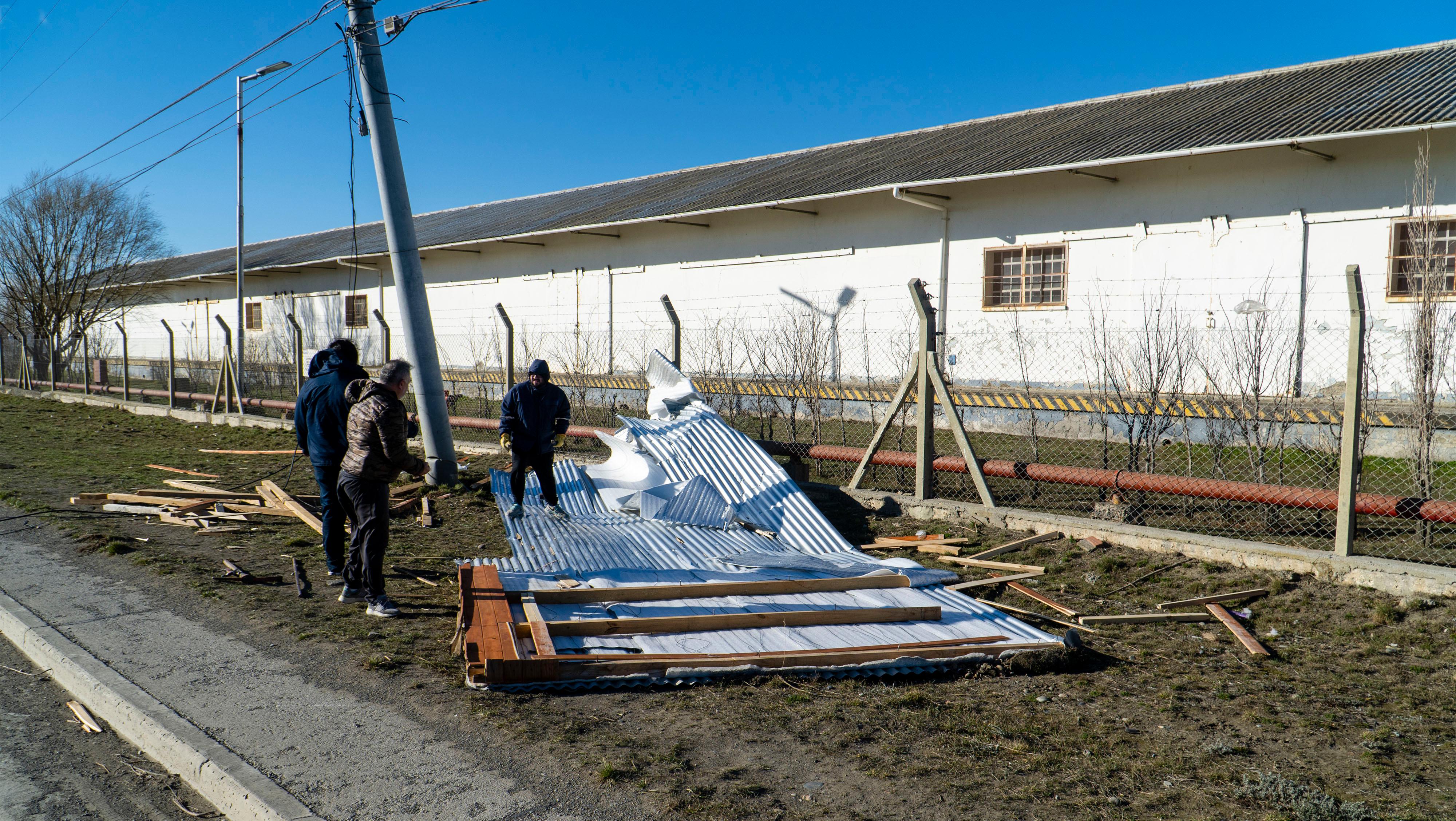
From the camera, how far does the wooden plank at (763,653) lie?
14.2 ft

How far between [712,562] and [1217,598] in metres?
3.28

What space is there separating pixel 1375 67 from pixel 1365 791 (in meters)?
16.4

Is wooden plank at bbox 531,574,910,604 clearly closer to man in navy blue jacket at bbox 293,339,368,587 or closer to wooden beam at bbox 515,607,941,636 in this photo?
wooden beam at bbox 515,607,941,636

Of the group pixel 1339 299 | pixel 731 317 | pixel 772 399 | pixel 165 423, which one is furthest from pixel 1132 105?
pixel 165 423

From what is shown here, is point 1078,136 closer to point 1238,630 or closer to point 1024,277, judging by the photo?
point 1024,277

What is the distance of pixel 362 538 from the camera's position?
5.48 meters

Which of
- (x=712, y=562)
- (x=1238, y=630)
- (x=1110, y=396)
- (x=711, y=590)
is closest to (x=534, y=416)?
(x=712, y=562)

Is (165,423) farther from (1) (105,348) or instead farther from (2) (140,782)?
(1) (105,348)

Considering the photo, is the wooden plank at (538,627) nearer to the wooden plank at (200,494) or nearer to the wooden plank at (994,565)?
the wooden plank at (994,565)

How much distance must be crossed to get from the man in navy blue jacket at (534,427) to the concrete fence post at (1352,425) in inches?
234

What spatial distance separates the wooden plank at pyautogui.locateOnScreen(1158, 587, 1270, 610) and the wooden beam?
164 centimetres

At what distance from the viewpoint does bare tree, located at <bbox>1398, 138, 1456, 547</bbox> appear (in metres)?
6.64

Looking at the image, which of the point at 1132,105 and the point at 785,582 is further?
the point at 1132,105

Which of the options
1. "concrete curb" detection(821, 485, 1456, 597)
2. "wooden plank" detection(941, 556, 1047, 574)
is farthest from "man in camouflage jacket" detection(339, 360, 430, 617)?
"concrete curb" detection(821, 485, 1456, 597)
